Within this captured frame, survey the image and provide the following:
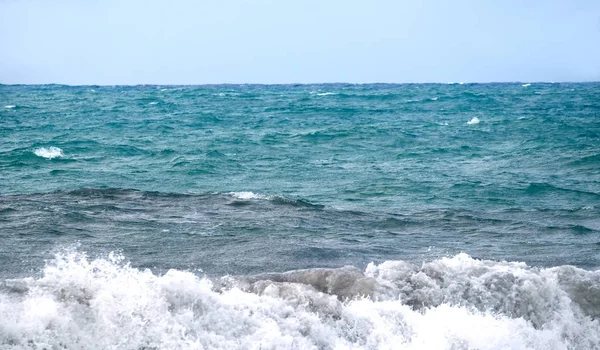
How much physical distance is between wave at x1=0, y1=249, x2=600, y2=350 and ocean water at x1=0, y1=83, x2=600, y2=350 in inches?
0.7

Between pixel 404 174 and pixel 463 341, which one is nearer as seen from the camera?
pixel 463 341

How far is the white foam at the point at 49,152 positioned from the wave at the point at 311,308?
1152 cm

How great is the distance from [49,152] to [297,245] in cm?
1201

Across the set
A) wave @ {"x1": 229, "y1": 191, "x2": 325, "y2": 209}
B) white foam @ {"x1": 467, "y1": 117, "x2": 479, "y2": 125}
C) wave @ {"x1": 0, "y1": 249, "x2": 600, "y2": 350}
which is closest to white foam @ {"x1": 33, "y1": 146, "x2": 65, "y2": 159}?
wave @ {"x1": 229, "y1": 191, "x2": 325, "y2": 209}

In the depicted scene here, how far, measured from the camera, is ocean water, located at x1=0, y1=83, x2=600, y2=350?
719 cm

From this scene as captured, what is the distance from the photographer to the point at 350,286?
26.8 feet

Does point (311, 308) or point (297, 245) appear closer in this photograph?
point (311, 308)

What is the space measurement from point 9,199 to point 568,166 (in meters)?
13.1

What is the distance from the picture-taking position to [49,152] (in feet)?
66.8

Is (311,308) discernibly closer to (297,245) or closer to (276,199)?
(297,245)

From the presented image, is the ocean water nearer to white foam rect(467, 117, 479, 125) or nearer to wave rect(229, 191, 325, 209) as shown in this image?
wave rect(229, 191, 325, 209)

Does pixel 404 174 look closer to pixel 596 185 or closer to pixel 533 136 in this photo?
pixel 596 185

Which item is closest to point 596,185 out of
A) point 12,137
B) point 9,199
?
point 9,199

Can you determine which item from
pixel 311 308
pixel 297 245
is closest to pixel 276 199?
pixel 297 245
